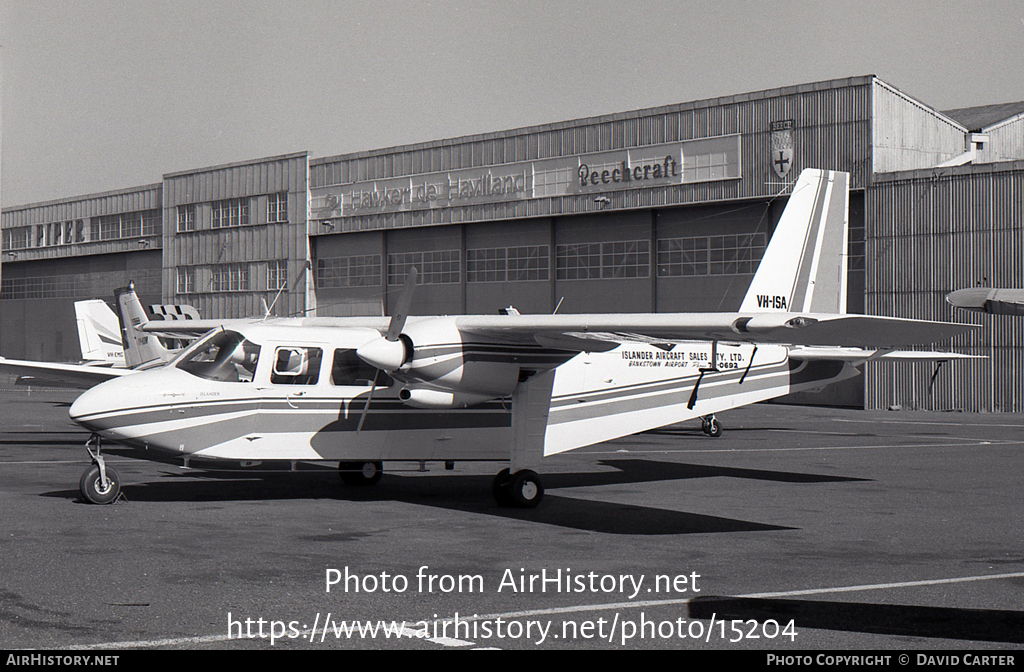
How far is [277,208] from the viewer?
59844 millimetres

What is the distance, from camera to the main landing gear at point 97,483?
508 inches

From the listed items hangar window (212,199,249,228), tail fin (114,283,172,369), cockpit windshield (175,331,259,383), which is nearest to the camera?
cockpit windshield (175,331,259,383)

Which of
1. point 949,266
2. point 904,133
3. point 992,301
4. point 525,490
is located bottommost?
point 525,490

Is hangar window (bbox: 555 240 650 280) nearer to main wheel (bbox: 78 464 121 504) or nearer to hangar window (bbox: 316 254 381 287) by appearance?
hangar window (bbox: 316 254 381 287)

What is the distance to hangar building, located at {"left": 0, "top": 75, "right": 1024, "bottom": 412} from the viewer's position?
39.8 meters

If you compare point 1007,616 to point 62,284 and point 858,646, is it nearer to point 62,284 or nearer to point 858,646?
point 858,646

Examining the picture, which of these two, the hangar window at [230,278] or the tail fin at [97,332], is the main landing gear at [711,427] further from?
the hangar window at [230,278]

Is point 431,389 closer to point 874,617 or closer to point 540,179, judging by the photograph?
point 874,617

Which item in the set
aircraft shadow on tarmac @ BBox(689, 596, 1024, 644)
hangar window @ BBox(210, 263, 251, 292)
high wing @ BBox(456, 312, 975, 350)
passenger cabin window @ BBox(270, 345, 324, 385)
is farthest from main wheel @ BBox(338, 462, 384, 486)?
hangar window @ BBox(210, 263, 251, 292)

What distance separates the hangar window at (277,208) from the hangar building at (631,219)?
14cm

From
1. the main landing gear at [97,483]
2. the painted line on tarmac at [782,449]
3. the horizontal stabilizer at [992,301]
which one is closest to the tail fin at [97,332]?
the painted line on tarmac at [782,449]

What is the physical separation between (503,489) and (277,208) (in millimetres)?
49151

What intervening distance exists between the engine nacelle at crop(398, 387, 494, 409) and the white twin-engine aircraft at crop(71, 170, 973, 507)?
19 mm

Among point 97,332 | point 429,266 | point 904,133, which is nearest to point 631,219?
point 429,266
